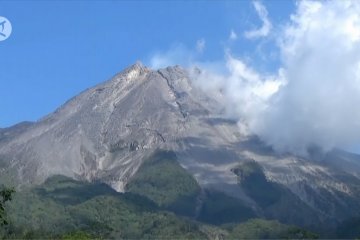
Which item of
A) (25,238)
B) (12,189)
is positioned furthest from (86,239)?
(25,238)

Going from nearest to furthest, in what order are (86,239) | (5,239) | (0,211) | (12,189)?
(0,211) → (12,189) → (86,239) → (5,239)

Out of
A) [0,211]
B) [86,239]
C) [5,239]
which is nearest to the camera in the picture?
[0,211]

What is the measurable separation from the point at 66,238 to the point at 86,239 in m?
7.25

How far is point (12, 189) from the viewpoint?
5638 centimetres

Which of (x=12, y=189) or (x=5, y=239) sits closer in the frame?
(x=12, y=189)

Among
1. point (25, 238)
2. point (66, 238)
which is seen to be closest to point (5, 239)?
point (25, 238)

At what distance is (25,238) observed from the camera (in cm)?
18425

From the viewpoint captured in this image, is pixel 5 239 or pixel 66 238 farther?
pixel 5 239

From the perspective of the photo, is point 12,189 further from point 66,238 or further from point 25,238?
point 25,238

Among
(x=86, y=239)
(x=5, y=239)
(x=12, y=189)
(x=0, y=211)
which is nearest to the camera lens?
(x=0, y=211)

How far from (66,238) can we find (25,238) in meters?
73.7

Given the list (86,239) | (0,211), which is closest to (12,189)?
(0,211)

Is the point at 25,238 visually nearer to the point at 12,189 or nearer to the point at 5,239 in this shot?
the point at 5,239

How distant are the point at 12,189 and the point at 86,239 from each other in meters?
54.8
